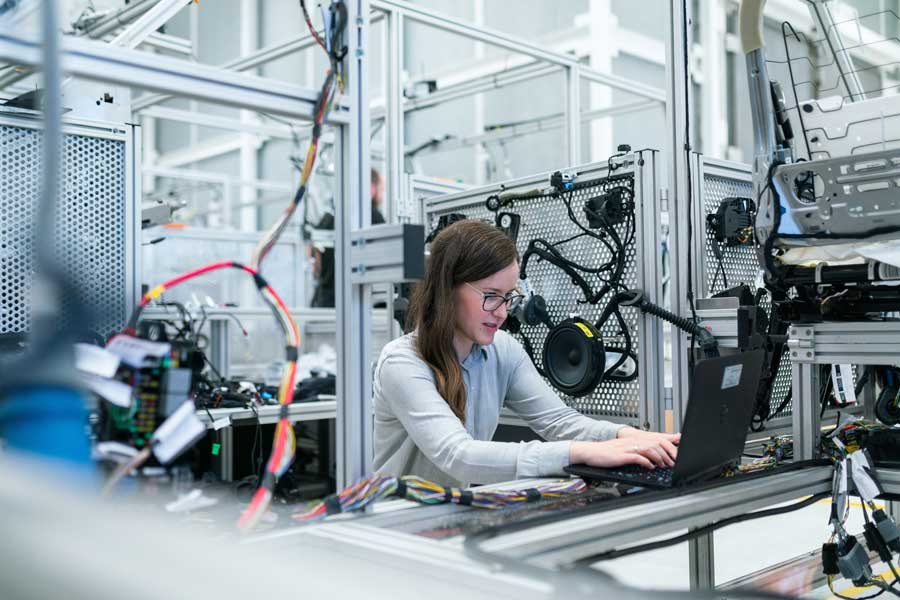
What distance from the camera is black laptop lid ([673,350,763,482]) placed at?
3.59ft

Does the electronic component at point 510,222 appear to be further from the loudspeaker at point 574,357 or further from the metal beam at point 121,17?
the metal beam at point 121,17

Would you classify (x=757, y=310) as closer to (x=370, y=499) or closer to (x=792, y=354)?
(x=792, y=354)

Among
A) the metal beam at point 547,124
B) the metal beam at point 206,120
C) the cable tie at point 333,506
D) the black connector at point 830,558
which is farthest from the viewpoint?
the metal beam at point 206,120

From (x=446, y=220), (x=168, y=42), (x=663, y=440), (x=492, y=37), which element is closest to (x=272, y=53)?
(x=168, y=42)

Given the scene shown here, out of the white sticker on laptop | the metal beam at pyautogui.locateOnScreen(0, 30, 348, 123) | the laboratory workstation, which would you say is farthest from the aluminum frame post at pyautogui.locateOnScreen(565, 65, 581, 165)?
the metal beam at pyautogui.locateOnScreen(0, 30, 348, 123)

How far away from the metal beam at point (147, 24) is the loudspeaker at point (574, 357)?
1.41 metres

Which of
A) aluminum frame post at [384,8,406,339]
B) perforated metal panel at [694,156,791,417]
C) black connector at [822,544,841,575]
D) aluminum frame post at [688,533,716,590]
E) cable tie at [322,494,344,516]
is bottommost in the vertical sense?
aluminum frame post at [688,533,716,590]

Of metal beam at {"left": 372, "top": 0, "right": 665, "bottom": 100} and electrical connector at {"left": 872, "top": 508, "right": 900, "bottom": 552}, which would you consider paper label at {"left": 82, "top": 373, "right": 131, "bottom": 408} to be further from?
metal beam at {"left": 372, "top": 0, "right": 665, "bottom": 100}

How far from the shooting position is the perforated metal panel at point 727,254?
1896 millimetres

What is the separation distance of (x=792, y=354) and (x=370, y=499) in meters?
0.83

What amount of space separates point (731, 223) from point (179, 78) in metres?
1.38

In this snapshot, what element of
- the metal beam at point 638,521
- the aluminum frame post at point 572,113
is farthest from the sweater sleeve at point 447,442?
the aluminum frame post at point 572,113

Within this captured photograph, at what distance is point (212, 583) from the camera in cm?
55

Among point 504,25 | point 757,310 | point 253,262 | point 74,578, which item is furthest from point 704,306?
point 504,25
